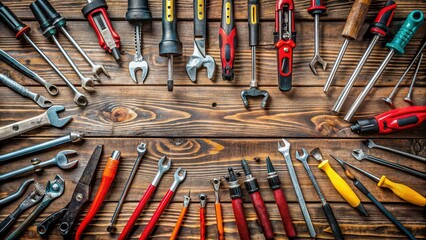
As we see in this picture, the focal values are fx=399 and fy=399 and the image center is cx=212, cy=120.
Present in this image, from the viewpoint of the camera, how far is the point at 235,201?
146cm

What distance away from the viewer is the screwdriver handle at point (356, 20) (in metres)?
1.48

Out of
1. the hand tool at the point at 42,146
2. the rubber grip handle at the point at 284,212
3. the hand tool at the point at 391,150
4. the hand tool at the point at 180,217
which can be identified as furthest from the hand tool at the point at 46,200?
the hand tool at the point at 391,150

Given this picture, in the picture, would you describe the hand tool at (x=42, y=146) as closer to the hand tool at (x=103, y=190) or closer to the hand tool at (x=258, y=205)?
the hand tool at (x=103, y=190)

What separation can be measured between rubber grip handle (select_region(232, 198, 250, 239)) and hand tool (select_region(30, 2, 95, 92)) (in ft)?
2.29

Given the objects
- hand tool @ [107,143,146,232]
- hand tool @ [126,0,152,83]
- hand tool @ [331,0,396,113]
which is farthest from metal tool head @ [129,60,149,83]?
hand tool @ [331,0,396,113]

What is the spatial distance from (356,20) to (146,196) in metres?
1.02

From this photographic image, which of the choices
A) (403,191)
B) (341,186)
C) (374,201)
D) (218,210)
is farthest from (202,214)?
(403,191)

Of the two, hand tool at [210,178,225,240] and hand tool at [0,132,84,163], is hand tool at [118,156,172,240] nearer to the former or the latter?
hand tool at [210,178,225,240]

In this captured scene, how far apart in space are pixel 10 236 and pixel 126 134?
21.8 inches

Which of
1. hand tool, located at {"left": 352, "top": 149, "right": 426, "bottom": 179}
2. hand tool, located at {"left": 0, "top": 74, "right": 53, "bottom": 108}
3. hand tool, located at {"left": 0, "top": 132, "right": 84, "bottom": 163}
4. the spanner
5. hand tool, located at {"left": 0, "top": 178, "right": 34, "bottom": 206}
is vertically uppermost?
hand tool, located at {"left": 0, "top": 74, "right": 53, "bottom": 108}

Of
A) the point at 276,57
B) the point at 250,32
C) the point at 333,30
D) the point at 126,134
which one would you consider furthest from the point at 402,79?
the point at 126,134

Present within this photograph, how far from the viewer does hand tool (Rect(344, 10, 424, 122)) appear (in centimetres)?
146

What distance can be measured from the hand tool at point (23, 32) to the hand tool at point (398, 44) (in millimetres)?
1030

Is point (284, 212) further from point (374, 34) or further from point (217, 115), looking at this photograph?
point (374, 34)
